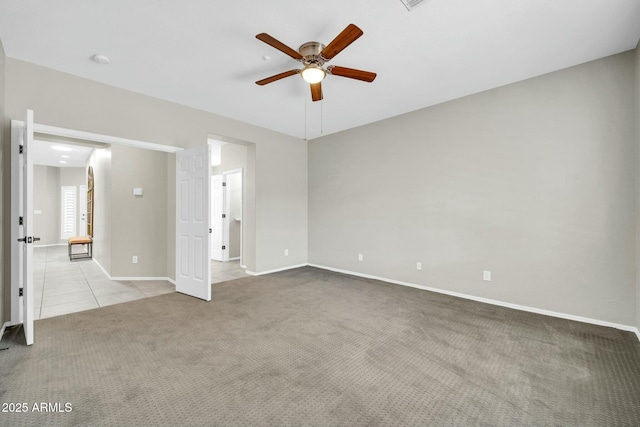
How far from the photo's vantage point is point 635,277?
2.65 meters

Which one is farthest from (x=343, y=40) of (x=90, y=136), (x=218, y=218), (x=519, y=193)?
(x=218, y=218)

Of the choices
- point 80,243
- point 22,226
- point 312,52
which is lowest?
point 80,243

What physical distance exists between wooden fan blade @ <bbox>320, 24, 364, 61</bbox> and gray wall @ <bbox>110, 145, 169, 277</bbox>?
3.56 metres

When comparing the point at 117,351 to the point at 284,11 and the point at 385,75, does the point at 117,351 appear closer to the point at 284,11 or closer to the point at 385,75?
the point at 284,11

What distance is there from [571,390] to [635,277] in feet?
5.61

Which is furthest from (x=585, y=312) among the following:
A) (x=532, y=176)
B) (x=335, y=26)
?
(x=335, y=26)

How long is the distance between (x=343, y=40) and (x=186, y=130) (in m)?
2.91

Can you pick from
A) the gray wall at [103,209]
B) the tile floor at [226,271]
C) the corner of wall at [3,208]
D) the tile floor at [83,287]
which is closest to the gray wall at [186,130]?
the corner of wall at [3,208]

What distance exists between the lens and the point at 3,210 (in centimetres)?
267

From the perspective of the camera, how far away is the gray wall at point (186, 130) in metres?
2.90

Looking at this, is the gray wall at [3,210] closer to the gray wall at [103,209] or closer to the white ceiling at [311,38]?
the white ceiling at [311,38]

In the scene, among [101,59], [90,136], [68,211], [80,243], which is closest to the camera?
[101,59]

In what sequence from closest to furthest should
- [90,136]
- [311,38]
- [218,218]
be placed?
[311,38] → [90,136] → [218,218]

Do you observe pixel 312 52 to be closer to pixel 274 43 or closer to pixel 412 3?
pixel 274 43
